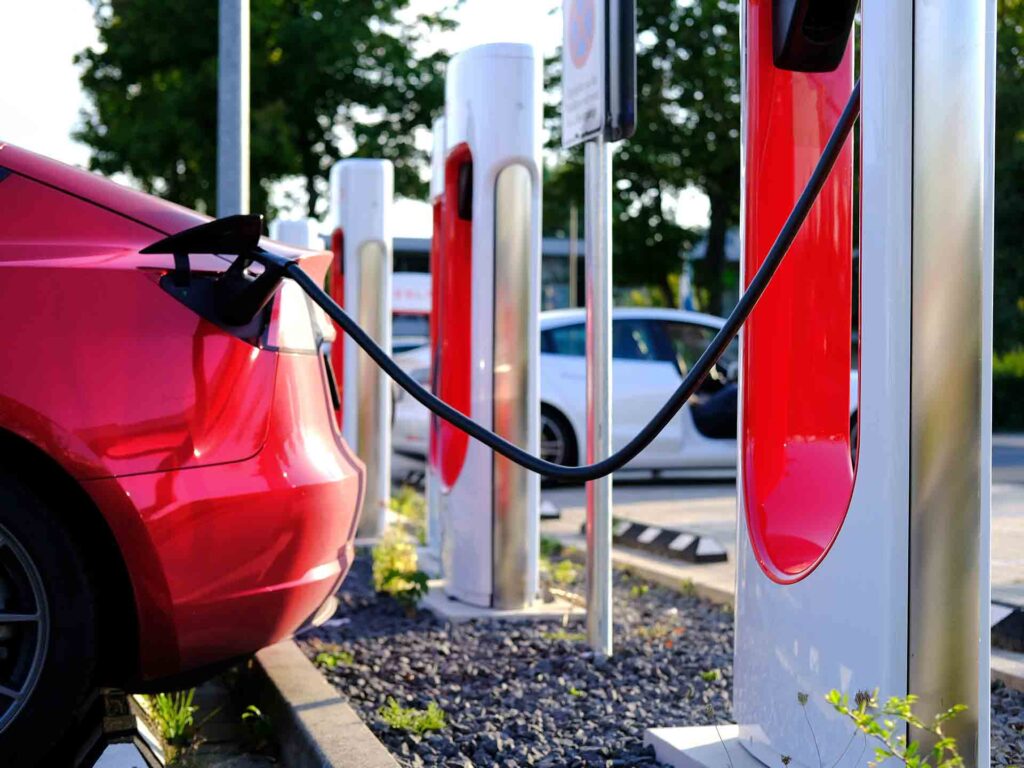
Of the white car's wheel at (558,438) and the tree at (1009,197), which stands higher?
the tree at (1009,197)

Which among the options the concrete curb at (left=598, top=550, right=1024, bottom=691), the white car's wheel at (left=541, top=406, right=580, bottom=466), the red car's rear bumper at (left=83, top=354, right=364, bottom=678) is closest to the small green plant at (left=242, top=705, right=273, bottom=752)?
the red car's rear bumper at (left=83, top=354, right=364, bottom=678)

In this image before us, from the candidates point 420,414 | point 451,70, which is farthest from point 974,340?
point 420,414

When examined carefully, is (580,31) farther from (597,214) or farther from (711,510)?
(711,510)

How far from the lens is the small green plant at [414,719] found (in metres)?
3.64

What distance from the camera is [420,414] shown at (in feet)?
38.8

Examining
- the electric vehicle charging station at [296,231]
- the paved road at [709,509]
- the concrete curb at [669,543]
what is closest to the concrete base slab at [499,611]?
the concrete curb at [669,543]

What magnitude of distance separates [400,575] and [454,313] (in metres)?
1.31

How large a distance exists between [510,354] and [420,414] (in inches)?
253

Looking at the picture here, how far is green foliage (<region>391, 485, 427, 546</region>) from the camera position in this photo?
26.6 ft

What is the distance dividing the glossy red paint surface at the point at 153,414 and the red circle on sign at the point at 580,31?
5.58ft

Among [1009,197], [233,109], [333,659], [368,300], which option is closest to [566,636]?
[333,659]

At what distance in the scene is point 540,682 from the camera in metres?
4.29

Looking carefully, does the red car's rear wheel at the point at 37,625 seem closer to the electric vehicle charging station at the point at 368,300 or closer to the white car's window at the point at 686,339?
the electric vehicle charging station at the point at 368,300

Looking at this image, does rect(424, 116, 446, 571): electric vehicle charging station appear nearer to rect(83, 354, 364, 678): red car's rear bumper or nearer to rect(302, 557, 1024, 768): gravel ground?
rect(302, 557, 1024, 768): gravel ground
